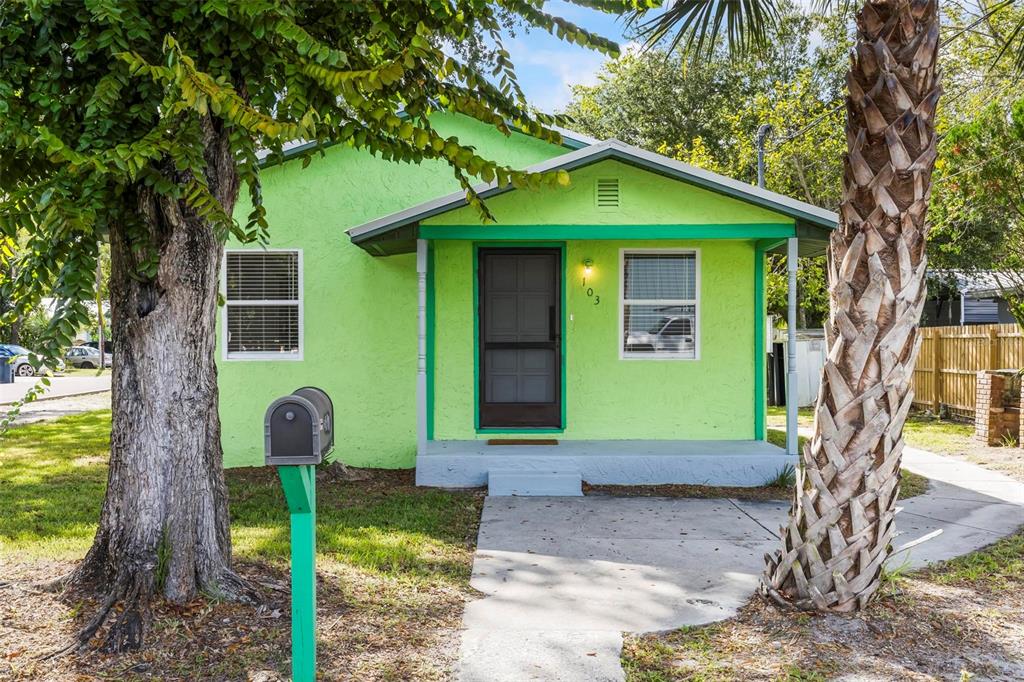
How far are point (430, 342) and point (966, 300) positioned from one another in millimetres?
20753

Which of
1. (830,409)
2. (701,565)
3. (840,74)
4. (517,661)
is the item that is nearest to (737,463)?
(701,565)

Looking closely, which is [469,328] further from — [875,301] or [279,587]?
[875,301]

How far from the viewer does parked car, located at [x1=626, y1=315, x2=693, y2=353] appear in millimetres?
8898

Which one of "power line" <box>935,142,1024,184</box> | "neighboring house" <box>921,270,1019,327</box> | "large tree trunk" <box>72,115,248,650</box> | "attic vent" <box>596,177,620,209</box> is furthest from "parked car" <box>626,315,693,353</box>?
"neighboring house" <box>921,270,1019,327</box>

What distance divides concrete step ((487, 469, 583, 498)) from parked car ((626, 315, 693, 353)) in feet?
6.61

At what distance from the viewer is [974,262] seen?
18.6 metres

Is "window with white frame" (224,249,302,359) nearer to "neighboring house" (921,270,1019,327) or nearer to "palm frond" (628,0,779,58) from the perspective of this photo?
"palm frond" (628,0,779,58)

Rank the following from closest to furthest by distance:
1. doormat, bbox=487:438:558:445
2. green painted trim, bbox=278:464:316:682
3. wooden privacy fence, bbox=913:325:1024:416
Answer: green painted trim, bbox=278:464:316:682 < doormat, bbox=487:438:558:445 < wooden privacy fence, bbox=913:325:1024:416

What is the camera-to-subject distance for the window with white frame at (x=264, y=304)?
29.2ft

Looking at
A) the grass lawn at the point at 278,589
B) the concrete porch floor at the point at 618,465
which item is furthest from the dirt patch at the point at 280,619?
the concrete porch floor at the point at 618,465

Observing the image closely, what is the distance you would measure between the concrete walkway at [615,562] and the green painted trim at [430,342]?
5.87 feet

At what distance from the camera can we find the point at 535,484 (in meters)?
7.63

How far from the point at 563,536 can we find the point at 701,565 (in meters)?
1.18

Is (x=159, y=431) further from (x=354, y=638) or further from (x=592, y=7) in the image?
(x=592, y=7)
